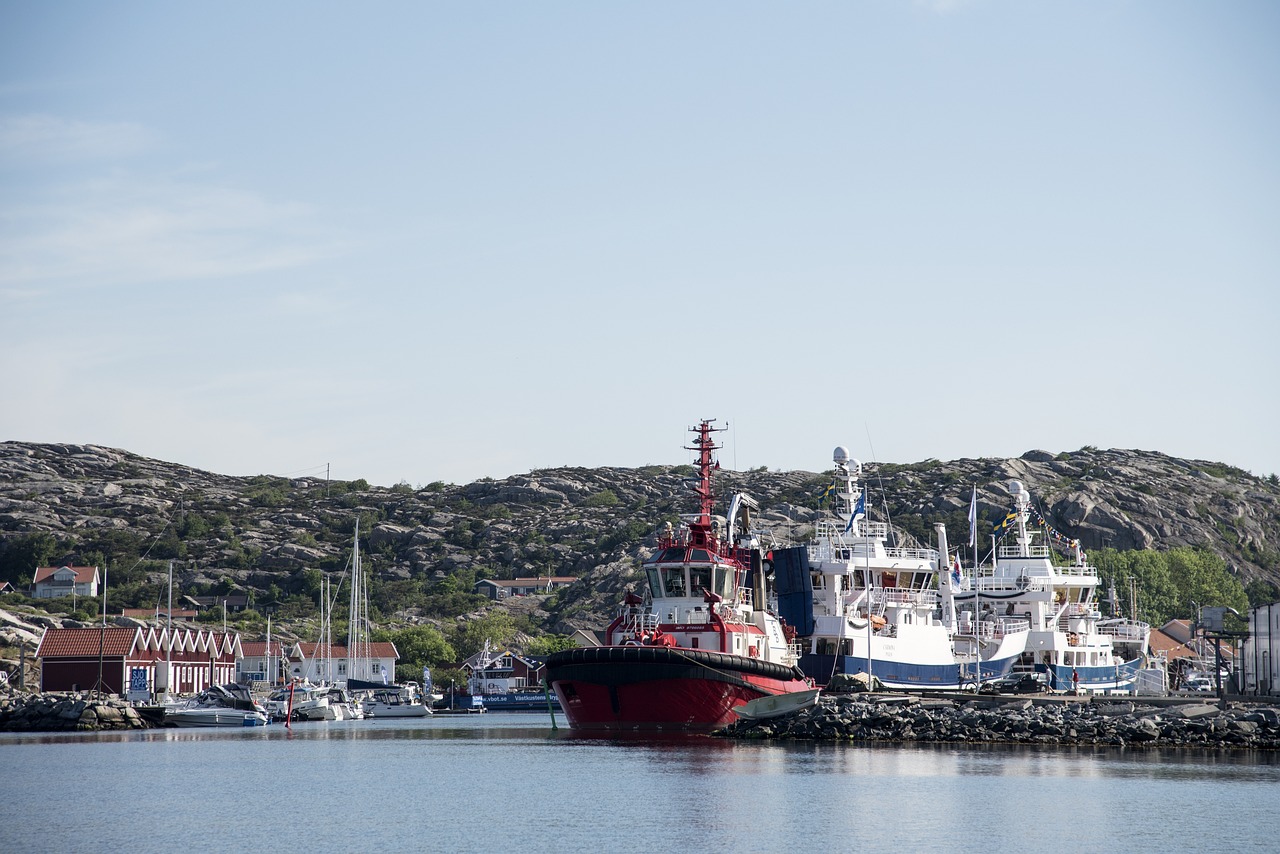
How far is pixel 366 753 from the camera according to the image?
62250mm

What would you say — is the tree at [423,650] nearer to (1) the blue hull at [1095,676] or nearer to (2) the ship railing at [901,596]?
(1) the blue hull at [1095,676]

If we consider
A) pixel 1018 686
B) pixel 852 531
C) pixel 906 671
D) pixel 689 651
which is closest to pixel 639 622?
pixel 689 651

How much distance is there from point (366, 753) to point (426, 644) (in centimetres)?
7637

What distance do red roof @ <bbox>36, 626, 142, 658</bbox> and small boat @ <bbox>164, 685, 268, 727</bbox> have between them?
8011 mm

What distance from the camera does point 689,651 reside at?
57219mm

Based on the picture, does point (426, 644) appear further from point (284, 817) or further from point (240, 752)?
point (284, 817)

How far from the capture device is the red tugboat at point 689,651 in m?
57.4

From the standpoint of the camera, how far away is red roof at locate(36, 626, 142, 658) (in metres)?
94.8

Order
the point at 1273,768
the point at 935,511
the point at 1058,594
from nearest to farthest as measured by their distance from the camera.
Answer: the point at 1273,768
the point at 1058,594
the point at 935,511

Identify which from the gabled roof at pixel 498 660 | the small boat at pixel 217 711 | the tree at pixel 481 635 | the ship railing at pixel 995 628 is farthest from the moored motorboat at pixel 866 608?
the tree at pixel 481 635

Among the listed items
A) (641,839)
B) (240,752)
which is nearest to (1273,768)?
(641,839)

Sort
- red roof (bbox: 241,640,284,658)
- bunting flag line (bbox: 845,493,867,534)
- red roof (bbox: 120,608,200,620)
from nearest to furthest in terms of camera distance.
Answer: bunting flag line (bbox: 845,493,867,534), red roof (bbox: 241,640,284,658), red roof (bbox: 120,608,200,620)

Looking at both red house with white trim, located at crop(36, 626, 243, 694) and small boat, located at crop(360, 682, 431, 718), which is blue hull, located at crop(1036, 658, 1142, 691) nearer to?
small boat, located at crop(360, 682, 431, 718)

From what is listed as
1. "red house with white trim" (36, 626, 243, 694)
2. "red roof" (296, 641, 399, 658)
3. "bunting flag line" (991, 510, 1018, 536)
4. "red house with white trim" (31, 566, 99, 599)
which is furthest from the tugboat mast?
"red house with white trim" (31, 566, 99, 599)
